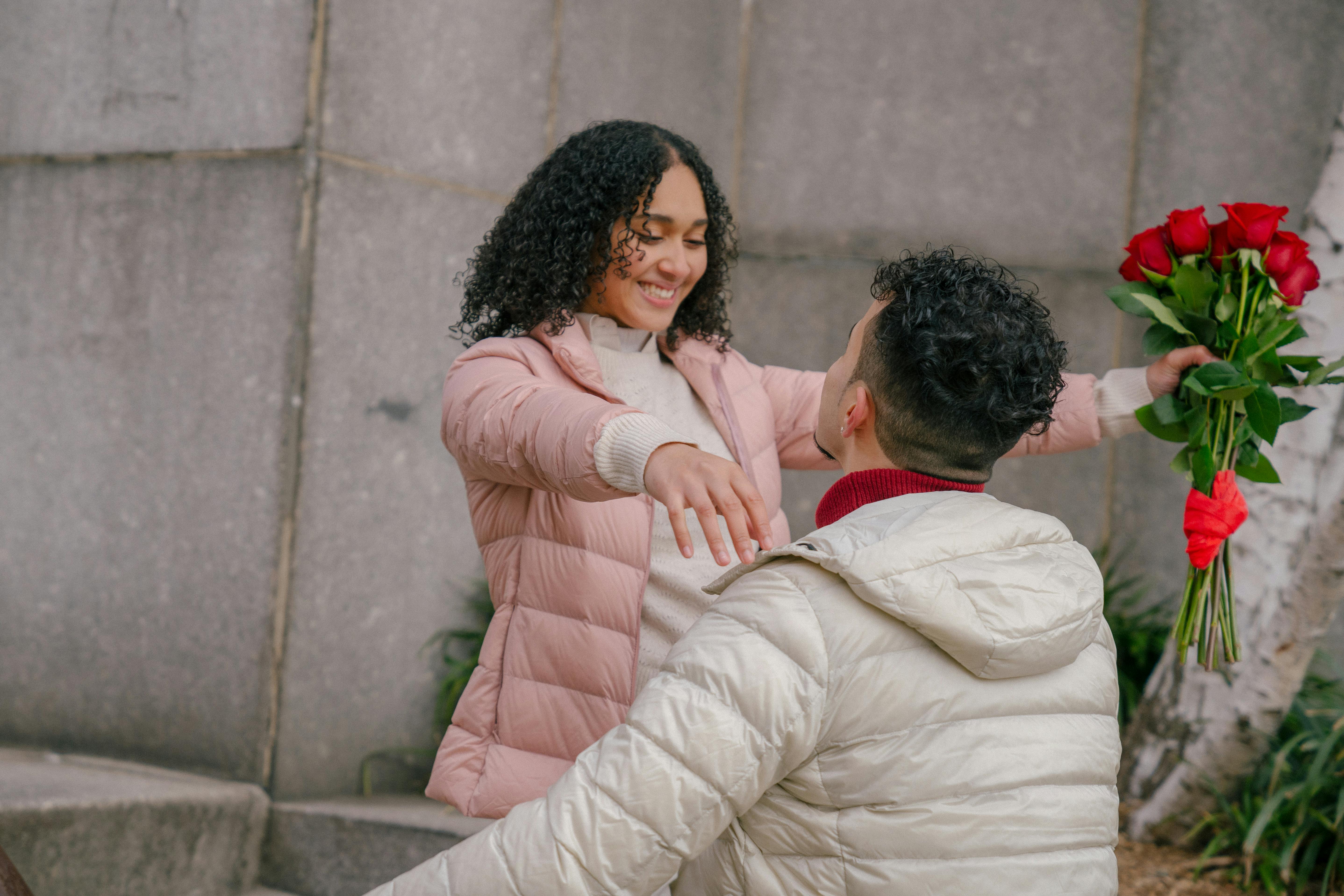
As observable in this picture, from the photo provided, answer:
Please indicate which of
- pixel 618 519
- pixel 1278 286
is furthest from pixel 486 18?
pixel 1278 286

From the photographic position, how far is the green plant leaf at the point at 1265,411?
1.80 m

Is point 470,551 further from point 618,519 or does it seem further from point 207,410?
point 618,519

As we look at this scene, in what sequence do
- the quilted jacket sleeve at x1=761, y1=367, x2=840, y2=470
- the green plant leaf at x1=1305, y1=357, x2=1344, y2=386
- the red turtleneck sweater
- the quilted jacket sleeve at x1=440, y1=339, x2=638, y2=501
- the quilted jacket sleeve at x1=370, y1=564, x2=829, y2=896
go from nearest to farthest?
the quilted jacket sleeve at x1=370, y1=564, x2=829, y2=896 → the red turtleneck sweater → the quilted jacket sleeve at x1=440, y1=339, x2=638, y2=501 → the green plant leaf at x1=1305, y1=357, x2=1344, y2=386 → the quilted jacket sleeve at x1=761, y1=367, x2=840, y2=470

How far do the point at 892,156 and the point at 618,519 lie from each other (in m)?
3.12

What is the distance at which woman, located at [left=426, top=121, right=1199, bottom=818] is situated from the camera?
1535mm

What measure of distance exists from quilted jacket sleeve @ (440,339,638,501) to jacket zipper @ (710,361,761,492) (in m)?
0.36

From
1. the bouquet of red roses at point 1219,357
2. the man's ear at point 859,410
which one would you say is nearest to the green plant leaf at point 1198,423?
the bouquet of red roses at point 1219,357

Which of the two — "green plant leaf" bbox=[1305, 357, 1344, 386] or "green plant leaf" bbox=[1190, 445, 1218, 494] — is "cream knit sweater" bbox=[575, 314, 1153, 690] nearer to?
"green plant leaf" bbox=[1190, 445, 1218, 494]

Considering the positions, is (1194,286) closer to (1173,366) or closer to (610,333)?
(1173,366)

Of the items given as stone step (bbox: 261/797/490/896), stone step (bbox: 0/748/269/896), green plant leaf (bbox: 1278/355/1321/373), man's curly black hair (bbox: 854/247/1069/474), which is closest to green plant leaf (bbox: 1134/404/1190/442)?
green plant leaf (bbox: 1278/355/1321/373)

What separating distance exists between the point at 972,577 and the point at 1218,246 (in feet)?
3.85

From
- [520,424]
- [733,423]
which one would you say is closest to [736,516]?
[520,424]

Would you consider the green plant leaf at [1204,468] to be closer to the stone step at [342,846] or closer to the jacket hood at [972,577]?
the jacket hood at [972,577]

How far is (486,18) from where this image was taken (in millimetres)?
3441
